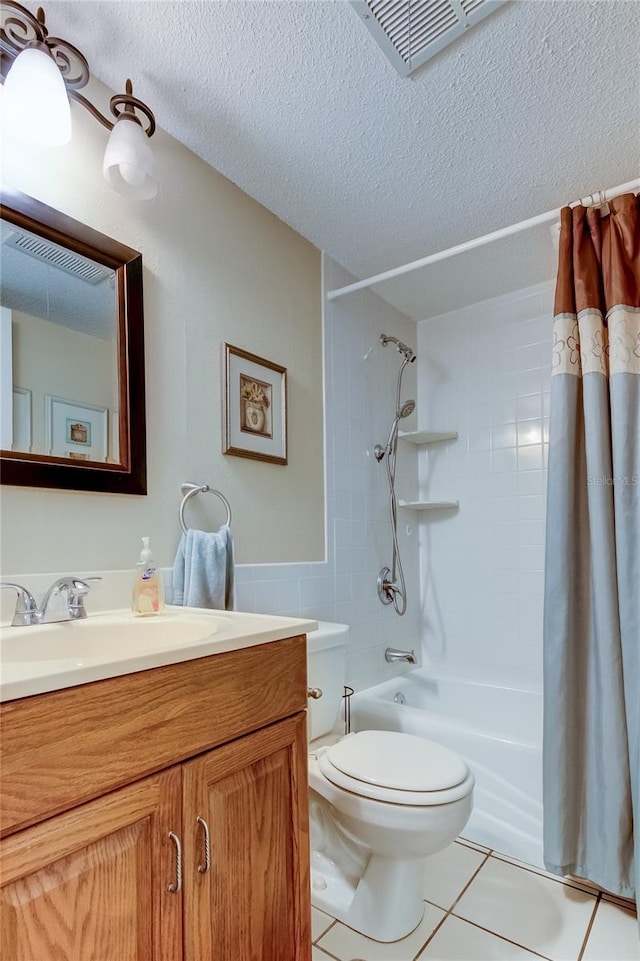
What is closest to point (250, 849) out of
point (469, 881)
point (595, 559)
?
point (469, 881)

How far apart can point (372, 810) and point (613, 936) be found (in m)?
0.75

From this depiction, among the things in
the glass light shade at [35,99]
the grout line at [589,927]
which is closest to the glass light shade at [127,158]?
the glass light shade at [35,99]

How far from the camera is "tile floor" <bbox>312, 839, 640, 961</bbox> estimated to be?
4.20ft

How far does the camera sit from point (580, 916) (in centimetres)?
141

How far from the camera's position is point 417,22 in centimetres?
120

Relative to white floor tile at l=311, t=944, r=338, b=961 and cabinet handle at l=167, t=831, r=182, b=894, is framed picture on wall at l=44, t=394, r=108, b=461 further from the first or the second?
white floor tile at l=311, t=944, r=338, b=961

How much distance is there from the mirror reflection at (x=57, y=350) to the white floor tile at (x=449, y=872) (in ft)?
4.98

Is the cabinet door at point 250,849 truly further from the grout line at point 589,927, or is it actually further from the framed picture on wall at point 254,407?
the framed picture on wall at point 254,407

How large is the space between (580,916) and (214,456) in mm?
1652

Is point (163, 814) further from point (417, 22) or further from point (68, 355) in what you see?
point (417, 22)

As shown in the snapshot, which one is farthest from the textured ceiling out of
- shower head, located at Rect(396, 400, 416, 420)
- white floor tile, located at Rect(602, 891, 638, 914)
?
white floor tile, located at Rect(602, 891, 638, 914)

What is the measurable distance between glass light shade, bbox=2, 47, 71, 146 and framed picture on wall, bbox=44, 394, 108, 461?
562 millimetres

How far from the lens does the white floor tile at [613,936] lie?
50.1 inches

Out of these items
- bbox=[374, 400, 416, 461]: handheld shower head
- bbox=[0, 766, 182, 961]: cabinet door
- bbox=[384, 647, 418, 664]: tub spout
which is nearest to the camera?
bbox=[0, 766, 182, 961]: cabinet door
